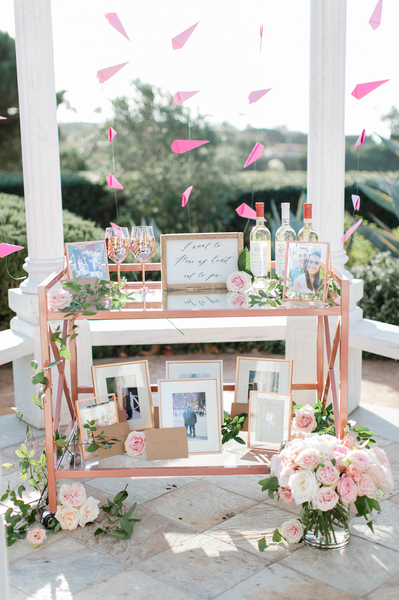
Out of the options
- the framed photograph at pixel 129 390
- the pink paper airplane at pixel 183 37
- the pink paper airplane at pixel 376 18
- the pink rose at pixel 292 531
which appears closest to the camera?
the pink rose at pixel 292 531

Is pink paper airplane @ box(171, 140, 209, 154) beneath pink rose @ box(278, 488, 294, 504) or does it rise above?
above

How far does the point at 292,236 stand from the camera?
2.13 metres

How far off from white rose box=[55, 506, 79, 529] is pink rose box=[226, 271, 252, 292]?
0.96 meters

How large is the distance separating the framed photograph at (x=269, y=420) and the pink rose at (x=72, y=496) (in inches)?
25.3

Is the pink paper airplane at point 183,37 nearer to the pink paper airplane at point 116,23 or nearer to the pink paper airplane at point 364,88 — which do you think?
the pink paper airplane at point 116,23

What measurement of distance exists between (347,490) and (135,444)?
800 millimetres

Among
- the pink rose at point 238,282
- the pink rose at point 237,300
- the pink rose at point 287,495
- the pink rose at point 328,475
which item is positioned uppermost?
the pink rose at point 238,282

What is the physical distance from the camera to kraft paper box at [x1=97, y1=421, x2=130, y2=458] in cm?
218

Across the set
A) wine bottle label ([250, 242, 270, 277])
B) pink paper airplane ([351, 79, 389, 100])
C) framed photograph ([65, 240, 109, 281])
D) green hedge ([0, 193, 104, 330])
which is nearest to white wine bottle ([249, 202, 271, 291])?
wine bottle label ([250, 242, 270, 277])

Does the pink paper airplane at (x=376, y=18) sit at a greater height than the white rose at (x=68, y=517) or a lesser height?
greater

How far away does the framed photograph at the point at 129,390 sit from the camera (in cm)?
231

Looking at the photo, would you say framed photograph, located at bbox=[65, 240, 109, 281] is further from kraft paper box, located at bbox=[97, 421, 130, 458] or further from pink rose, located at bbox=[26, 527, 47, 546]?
pink rose, located at bbox=[26, 527, 47, 546]

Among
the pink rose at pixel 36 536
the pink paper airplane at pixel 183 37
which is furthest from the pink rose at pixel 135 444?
the pink paper airplane at pixel 183 37

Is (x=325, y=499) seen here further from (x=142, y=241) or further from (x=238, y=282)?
(x=142, y=241)
